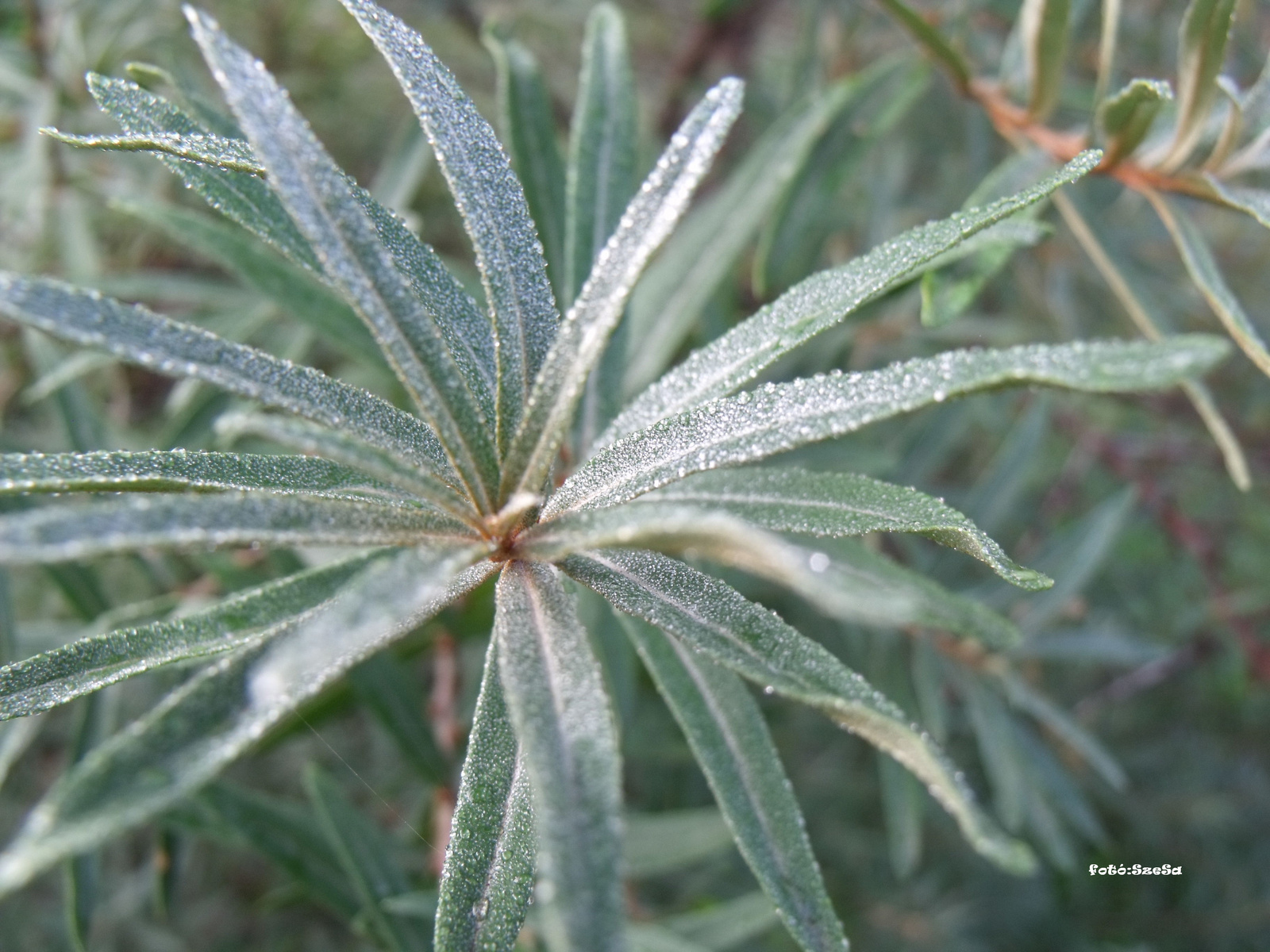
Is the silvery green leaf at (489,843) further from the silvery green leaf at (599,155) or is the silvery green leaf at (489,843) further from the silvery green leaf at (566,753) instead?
the silvery green leaf at (599,155)

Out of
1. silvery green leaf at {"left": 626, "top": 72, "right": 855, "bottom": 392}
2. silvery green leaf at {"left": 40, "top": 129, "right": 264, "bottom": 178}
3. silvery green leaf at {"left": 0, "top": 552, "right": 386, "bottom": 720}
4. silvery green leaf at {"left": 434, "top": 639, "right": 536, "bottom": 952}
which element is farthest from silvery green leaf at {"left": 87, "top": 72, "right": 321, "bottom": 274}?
silvery green leaf at {"left": 626, "top": 72, "right": 855, "bottom": 392}

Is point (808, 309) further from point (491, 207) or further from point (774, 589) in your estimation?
point (774, 589)

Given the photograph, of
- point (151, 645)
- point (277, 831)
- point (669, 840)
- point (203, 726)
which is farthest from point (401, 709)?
point (203, 726)

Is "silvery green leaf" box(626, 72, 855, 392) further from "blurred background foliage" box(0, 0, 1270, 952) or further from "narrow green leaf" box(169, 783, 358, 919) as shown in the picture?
"narrow green leaf" box(169, 783, 358, 919)

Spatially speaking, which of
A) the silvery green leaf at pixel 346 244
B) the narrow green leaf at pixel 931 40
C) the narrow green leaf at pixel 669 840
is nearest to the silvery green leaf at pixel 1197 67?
the narrow green leaf at pixel 931 40

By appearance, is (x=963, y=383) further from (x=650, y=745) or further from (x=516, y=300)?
(x=650, y=745)

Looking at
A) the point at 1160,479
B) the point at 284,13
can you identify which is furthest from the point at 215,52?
the point at 1160,479
